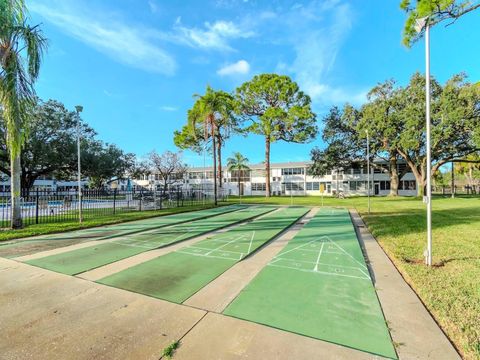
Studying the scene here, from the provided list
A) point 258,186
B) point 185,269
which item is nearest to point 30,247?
point 185,269

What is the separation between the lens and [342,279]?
4.53m

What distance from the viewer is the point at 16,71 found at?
28.5 feet

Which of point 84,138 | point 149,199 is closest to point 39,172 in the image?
point 84,138

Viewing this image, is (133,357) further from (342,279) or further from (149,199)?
(149,199)

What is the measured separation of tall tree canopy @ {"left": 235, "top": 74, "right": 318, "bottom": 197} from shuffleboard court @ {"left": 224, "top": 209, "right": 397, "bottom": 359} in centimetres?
2461

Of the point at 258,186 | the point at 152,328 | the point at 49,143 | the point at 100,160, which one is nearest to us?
the point at 152,328

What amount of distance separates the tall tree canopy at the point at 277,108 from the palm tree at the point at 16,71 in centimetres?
2285

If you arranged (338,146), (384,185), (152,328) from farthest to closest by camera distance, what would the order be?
1. (384,185)
2. (338,146)
3. (152,328)

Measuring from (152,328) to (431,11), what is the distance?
8.34 metres

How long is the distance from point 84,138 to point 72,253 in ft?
92.3

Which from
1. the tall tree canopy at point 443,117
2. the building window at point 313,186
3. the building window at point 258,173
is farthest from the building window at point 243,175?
the tall tree canopy at point 443,117

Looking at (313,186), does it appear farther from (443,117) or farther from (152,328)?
(152,328)

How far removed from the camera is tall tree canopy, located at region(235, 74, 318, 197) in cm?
2873

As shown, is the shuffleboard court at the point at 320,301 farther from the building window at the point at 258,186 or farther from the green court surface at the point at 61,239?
the building window at the point at 258,186
